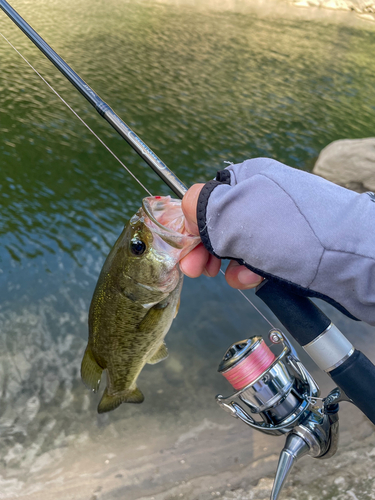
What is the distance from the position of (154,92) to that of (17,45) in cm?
303

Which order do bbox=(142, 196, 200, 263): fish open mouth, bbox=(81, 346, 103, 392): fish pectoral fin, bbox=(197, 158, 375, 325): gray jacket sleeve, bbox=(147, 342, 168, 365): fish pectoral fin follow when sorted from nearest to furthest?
bbox=(197, 158, 375, 325): gray jacket sleeve, bbox=(142, 196, 200, 263): fish open mouth, bbox=(81, 346, 103, 392): fish pectoral fin, bbox=(147, 342, 168, 365): fish pectoral fin

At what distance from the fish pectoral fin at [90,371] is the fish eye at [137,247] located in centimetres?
63

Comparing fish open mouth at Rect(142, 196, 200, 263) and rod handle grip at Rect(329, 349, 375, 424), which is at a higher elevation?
fish open mouth at Rect(142, 196, 200, 263)

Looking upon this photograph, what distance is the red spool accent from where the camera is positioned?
1876 mm

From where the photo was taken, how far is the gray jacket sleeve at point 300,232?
3.97ft

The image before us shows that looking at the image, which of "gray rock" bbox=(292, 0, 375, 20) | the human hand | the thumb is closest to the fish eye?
the human hand

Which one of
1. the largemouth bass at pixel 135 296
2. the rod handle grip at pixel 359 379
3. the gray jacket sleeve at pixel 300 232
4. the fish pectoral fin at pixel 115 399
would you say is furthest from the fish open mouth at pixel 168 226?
the fish pectoral fin at pixel 115 399

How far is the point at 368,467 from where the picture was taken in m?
3.28

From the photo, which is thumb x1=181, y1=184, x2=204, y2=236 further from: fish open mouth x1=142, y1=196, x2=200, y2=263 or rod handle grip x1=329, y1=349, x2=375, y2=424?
rod handle grip x1=329, y1=349, x2=375, y2=424

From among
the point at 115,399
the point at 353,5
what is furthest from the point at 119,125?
the point at 353,5

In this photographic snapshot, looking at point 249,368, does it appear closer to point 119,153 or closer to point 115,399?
point 115,399

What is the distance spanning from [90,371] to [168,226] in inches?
36.6

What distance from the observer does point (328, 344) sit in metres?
1.45

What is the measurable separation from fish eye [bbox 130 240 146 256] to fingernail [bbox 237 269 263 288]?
46cm
